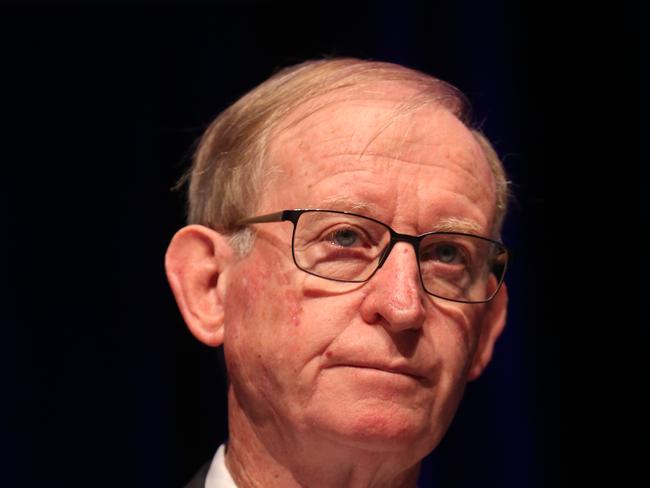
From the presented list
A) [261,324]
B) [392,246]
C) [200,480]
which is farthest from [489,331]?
[200,480]

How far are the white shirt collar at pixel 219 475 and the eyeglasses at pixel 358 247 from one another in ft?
1.50

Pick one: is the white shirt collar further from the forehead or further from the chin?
the forehead

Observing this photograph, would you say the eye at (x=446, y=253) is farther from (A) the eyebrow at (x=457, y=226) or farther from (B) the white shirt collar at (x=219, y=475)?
(B) the white shirt collar at (x=219, y=475)

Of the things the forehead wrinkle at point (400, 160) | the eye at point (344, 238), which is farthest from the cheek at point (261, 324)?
the forehead wrinkle at point (400, 160)

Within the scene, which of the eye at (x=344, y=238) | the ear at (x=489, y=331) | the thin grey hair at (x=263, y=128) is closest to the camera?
A: the eye at (x=344, y=238)

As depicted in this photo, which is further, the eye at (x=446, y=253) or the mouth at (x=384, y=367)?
the eye at (x=446, y=253)

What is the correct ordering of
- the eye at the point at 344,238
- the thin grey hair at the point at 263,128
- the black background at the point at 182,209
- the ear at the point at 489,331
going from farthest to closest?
the black background at the point at 182,209 < the ear at the point at 489,331 < the thin grey hair at the point at 263,128 < the eye at the point at 344,238

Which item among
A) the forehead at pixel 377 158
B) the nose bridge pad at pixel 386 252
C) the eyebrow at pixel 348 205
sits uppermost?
the forehead at pixel 377 158

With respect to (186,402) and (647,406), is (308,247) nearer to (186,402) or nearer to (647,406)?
(186,402)

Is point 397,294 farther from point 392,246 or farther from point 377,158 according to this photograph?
point 377,158

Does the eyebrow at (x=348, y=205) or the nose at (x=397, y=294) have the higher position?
the eyebrow at (x=348, y=205)

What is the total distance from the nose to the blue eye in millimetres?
79

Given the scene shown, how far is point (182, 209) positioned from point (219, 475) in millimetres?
849

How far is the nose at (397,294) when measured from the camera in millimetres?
1495
